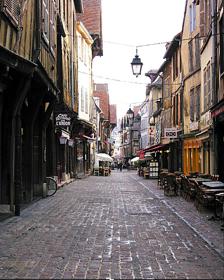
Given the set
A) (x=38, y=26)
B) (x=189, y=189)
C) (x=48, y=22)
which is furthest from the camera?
(x=48, y=22)

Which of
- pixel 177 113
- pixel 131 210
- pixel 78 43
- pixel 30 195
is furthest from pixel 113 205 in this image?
pixel 78 43

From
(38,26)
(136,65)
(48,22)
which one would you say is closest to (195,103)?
(136,65)

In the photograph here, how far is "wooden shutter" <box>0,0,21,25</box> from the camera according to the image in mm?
10873

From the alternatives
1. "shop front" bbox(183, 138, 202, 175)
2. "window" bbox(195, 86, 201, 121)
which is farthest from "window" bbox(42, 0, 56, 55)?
"shop front" bbox(183, 138, 202, 175)

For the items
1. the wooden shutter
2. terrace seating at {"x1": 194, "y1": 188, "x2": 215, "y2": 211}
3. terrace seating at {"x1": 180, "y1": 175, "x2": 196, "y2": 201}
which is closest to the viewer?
the wooden shutter

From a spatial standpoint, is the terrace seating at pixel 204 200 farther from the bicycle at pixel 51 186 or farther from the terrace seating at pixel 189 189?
the bicycle at pixel 51 186

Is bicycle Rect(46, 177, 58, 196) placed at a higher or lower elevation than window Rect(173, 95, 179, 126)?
A: lower

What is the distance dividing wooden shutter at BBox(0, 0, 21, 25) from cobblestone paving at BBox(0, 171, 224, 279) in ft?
15.0

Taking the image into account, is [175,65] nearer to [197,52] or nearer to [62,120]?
[197,52]

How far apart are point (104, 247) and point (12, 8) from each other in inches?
231

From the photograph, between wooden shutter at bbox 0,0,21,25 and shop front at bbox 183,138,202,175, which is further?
shop front at bbox 183,138,202,175

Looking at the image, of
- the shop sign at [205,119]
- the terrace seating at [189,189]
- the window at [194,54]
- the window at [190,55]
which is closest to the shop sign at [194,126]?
the shop sign at [205,119]

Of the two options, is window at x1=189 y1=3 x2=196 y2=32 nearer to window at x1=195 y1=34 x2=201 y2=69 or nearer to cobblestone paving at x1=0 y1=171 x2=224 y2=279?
window at x1=195 y1=34 x2=201 y2=69

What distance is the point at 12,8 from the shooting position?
11.7 m
